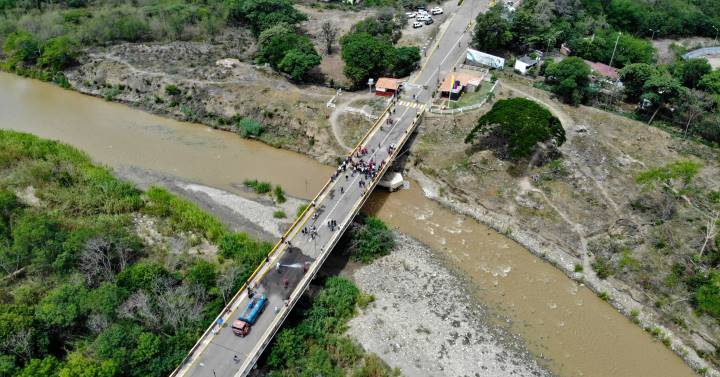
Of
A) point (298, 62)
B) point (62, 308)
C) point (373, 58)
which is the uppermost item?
point (373, 58)

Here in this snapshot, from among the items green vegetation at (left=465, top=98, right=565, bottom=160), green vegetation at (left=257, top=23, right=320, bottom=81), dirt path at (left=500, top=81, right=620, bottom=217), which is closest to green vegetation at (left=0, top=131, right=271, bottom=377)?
green vegetation at (left=257, top=23, right=320, bottom=81)

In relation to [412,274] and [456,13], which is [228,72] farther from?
[412,274]

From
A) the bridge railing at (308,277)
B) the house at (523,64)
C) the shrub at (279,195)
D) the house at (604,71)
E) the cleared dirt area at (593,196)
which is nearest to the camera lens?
the bridge railing at (308,277)

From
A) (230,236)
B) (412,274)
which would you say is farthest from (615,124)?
(230,236)

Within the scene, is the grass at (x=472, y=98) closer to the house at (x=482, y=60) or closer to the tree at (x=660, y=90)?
the house at (x=482, y=60)

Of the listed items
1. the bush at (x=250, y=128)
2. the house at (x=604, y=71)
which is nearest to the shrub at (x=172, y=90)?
the bush at (x=250, y=128)

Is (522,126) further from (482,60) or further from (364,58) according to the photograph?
(364,58)

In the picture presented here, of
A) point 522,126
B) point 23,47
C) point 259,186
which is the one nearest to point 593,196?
point 522,126
